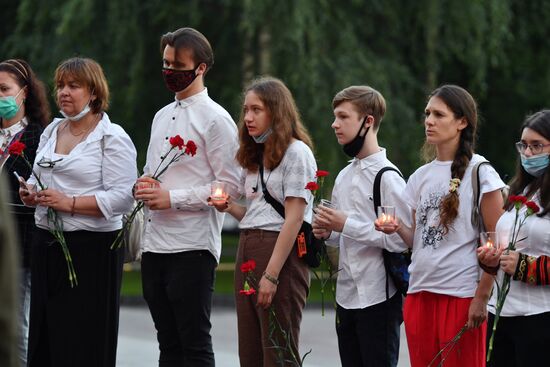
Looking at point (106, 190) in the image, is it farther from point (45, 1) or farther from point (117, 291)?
point (45, 1)

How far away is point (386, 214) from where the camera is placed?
6113 mm

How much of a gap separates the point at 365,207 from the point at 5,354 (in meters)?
4.31

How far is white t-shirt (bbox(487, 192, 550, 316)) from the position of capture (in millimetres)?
5680

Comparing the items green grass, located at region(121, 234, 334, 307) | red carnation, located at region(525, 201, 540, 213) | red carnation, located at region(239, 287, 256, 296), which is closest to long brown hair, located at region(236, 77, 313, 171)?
red carnation, located at region(239, 287, 256, 296)

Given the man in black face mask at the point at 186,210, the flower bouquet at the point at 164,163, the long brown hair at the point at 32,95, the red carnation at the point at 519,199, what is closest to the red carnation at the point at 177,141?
the flower bouquet at the point at 164,163

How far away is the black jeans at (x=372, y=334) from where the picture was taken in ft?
21.0

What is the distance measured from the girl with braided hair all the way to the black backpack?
228 mm

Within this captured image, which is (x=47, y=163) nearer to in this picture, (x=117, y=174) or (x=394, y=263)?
(x=117, y=174)

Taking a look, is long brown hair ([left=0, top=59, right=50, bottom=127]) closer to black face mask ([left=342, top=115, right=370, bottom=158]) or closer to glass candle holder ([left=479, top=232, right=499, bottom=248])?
black face mask ([left=342, top=115, right=370, bottom=158])

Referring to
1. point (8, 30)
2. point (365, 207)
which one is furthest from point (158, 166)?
point (8, 30)

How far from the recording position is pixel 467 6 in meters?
20.3

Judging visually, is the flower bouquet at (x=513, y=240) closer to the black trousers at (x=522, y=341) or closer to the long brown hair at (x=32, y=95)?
the black trousers at (x=522, y=341)

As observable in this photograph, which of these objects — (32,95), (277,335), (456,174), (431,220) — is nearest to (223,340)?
(32,95)

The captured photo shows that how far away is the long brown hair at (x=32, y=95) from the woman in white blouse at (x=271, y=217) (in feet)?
5.53
